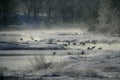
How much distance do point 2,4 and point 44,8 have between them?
3236 cm

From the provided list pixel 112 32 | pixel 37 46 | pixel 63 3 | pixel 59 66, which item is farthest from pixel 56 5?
pixel 59 66

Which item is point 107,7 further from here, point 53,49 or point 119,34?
point 53,49

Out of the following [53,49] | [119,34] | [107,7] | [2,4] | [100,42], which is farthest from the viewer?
[2,4]

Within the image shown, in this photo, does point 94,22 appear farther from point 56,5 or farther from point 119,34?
point 56,5

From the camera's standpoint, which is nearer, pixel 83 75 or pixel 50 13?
pixel 83 75

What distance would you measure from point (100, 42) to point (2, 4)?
3921 centimetres

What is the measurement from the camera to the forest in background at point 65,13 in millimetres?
61312

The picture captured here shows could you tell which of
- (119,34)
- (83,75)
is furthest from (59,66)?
(119,34)

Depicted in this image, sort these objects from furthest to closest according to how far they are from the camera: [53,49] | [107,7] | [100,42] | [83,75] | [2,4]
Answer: [2,4] < [107,7] < [100,42] < [53,49] < [83,75]

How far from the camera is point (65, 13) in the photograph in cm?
10319

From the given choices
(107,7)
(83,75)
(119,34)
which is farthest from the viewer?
(107,7)

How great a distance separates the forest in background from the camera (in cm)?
6131

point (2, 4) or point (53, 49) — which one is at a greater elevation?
point (2, 4)

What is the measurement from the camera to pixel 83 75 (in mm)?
16609
